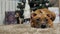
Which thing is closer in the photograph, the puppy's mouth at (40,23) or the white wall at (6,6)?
the puppy's mouth at (40,23)

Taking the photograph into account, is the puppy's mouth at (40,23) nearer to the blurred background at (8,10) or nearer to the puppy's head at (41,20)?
the puppy's head at (41,20)

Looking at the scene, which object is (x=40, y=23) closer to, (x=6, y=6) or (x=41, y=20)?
(x=41, y=20)

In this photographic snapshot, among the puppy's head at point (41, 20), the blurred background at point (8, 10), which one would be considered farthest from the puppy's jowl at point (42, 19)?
the blurred background at point (8, 10)

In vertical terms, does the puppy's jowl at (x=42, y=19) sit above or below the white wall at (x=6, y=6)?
below

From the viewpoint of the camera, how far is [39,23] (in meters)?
0.85

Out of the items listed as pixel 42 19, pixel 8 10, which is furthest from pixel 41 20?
pixel 8 10

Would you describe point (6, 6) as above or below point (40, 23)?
above

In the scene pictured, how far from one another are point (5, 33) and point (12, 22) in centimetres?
26

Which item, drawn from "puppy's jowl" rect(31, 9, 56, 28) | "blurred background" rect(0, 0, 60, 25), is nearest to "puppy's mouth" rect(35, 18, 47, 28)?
"puppy's jowl" rect(31, 9, 56, 28)

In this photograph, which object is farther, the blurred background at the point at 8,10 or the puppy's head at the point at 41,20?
the blurred background at the point at 8,10

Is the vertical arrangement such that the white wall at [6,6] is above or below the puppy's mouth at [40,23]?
above

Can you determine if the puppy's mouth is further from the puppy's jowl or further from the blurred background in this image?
the blurred background

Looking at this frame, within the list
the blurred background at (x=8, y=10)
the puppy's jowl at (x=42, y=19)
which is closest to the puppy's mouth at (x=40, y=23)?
the puppy's jowl at (x=42, y=19)

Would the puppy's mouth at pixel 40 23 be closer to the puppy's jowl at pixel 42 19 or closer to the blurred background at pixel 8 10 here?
the puppy's jowl at pixel 42 19
